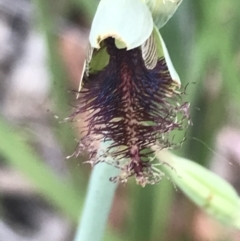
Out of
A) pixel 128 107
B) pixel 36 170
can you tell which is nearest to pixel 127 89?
pixel 128 107

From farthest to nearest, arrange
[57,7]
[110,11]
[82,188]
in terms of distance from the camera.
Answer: [57,7], [82,188], [110,11]

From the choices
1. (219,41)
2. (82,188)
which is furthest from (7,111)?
(219,41)

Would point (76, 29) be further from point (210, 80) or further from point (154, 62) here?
point (154, 62)

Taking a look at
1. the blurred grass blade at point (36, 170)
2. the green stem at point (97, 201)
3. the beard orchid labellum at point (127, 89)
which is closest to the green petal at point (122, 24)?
the beard orchid labellum at point (127, 89)

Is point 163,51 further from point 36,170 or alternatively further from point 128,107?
point 36,170

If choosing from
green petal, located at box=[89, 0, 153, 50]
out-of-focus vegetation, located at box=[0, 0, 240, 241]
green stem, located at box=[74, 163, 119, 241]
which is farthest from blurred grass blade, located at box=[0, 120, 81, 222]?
green petal, located at box=[89, 0, 153, 50]

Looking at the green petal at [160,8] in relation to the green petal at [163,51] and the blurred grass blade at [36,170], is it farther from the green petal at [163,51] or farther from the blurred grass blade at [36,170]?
the blurred grass blade at [36,170]

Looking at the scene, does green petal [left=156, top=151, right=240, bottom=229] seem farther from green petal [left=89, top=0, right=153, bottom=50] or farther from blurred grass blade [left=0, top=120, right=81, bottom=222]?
blurred grass blade [left=0, top=120, right=81, bottom=222]
